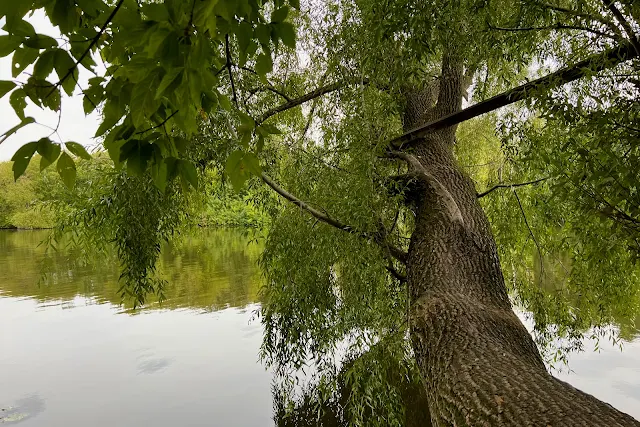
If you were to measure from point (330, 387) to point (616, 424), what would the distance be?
1.87 metres

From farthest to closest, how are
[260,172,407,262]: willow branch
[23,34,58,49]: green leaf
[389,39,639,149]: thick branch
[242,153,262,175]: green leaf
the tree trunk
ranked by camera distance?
[260,172,407,262]: willow branch, [389,39,639,149]: thick branch, the tree trunk, [242,153,262,175]: green leaf, [23,34,58,49]: green leaf

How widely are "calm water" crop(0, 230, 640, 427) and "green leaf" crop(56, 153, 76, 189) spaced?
7.58ft

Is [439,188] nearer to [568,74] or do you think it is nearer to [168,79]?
[568,74]

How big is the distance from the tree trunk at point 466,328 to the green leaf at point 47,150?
4.58 ft

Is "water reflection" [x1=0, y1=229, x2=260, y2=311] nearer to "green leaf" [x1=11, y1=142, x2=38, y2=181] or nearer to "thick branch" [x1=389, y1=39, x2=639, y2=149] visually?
"thick branch" [x1=389, y1=39, x2=639, y2=149]

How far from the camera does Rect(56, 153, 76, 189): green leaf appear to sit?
0.80m

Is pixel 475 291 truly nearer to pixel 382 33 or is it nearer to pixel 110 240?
pixel 382 33

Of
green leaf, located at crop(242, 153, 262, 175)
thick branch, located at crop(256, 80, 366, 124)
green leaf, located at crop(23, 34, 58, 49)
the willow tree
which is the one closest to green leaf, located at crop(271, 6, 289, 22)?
the willow tree

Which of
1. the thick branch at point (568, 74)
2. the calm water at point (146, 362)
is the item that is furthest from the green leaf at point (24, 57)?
the calm water at point (146, 362)

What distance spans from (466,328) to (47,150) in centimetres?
184

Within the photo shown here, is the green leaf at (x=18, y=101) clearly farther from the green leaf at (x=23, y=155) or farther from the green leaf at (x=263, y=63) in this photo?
the green leaf at (x=263, y=63)

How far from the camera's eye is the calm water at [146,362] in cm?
498

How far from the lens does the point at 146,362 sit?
6.25 meters

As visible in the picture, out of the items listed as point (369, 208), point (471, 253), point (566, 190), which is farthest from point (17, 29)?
point (471, 253)
